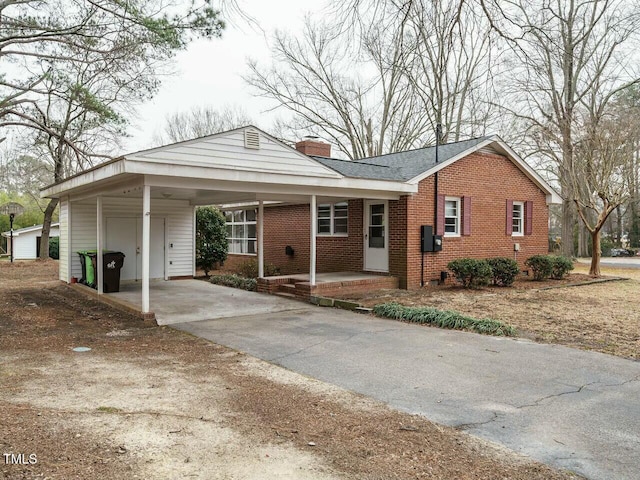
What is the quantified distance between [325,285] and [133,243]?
6.61 metres

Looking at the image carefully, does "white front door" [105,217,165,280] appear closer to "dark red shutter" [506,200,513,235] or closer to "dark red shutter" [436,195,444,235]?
"dark red shutter" [436,195,444,235]

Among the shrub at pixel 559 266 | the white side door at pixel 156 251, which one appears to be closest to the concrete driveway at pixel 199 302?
the white side door at pixel 156 251

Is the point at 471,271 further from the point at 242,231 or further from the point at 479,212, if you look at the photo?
the point at 242,231

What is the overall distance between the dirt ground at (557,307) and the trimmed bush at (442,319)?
1.28 feet

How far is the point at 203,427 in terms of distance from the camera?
413 centimetres

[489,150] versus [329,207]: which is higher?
[489,150]

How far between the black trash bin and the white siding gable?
4474 mm

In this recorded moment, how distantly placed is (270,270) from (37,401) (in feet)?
41.7

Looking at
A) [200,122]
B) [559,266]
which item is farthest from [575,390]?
[200,122]

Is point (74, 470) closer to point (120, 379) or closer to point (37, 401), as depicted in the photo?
point (37, 401)

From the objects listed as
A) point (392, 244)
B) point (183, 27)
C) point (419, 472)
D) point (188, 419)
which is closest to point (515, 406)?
point (419, 472)

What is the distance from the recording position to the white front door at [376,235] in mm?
14180

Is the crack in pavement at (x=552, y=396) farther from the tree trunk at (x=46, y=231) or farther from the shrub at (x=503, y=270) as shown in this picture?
the tree trunk at (x=46, y=231)

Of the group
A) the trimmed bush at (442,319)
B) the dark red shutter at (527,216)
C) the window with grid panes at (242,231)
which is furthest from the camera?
the window with grid panes at (242,231)
